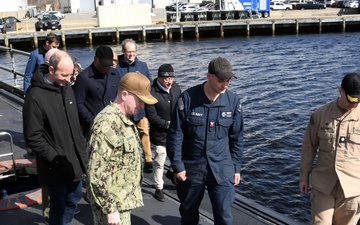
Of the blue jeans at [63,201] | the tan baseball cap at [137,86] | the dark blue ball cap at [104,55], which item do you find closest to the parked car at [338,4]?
the dark blue ball cap at [104,55]

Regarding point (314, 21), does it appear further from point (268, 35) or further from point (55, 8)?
point (55, 8)

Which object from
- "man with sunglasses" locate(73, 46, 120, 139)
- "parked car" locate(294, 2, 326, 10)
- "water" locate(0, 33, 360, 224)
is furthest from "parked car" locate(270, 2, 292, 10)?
"man with sunglasses" locate(73, 46, 120, 139)

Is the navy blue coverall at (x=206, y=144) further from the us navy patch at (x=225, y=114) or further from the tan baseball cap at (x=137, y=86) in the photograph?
A: the tan baseball cap at (x=137, y=86)

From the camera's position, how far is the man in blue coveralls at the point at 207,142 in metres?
4.02

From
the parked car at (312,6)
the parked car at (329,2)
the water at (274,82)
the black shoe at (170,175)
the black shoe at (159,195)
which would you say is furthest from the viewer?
the parked car at (329,2)

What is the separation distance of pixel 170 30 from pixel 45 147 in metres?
41.0

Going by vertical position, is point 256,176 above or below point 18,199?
below

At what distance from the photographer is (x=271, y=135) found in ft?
43.7

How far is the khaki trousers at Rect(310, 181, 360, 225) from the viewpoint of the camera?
412 cm

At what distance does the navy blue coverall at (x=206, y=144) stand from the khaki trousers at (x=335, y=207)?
0.75m

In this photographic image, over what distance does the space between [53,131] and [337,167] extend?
2.40 meters

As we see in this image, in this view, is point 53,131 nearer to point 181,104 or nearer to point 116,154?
point 116,154

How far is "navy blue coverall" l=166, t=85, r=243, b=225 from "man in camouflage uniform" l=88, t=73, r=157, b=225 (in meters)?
0.75

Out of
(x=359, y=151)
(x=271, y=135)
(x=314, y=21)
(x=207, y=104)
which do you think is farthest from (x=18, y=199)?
(x=314, y=21)
